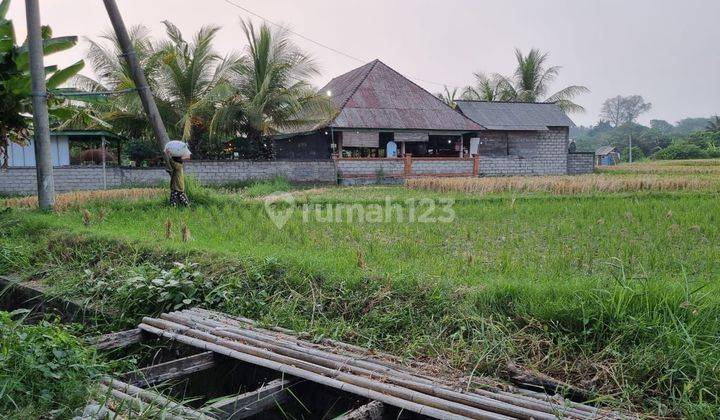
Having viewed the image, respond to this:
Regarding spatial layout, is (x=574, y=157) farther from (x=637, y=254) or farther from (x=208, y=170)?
(x=637, y=254)

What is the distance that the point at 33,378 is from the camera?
2449mm

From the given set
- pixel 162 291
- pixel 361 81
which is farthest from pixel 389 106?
pixel 162 291

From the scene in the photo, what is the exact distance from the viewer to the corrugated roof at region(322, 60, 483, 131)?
65.6 feet

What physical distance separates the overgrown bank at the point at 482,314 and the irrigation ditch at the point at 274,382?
246 millimetres

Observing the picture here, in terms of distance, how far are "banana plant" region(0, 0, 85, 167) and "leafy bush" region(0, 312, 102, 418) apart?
6.27 metres

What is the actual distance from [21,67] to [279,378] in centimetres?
781

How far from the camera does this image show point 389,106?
21172 mm

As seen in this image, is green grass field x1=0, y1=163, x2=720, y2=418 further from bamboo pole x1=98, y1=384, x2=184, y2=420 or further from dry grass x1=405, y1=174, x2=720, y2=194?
dry grass x1=405, y1=174, x2=720, y2=194

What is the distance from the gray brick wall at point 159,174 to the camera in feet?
49.8

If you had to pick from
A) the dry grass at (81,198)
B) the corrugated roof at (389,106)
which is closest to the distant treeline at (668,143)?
the corrugated roof at (389,106)

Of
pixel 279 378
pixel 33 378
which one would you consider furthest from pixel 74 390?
pixel 279 378

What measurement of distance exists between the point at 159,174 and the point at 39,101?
9.19 metres

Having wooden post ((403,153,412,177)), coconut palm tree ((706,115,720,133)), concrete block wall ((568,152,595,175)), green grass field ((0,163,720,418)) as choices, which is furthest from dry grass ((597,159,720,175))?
coconut palm tree ((706,115,720,133))

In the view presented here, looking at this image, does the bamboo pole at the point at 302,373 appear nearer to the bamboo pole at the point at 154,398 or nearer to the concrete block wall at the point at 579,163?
the bamboo pole at the point at 154,398
